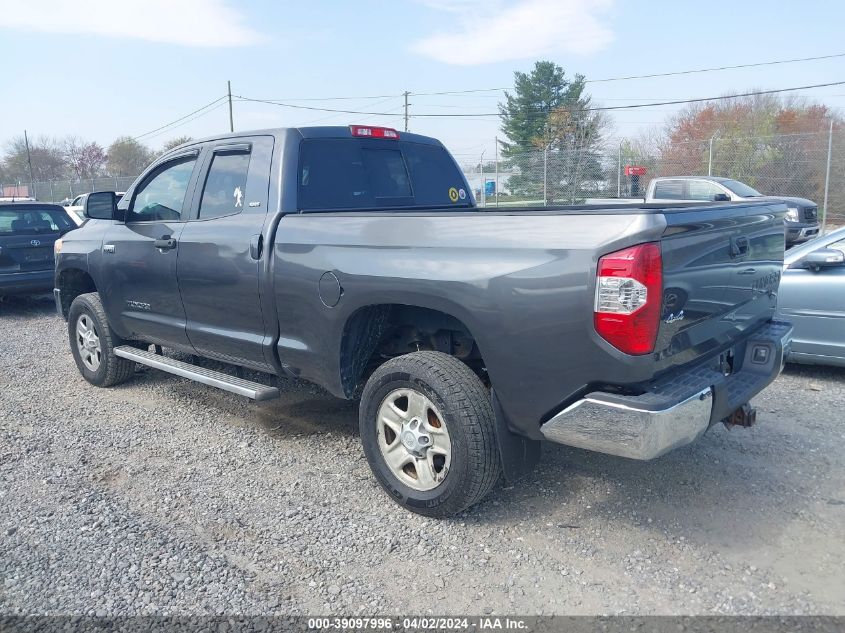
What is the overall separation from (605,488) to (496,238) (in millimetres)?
1667

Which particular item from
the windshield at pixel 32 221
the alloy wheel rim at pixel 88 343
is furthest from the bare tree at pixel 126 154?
the alloy wheel rim at pixel 88 343

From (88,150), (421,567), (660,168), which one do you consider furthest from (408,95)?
(421,567)

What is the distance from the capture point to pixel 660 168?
21062mm

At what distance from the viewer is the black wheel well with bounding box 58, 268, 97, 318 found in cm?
627

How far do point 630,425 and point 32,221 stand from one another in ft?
34.0

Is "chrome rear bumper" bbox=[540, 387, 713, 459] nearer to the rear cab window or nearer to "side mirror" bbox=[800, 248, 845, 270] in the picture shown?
the rear cab window

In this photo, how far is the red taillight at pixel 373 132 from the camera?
4.66 m

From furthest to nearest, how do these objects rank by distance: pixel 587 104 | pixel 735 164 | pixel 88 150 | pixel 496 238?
pixel 88 150 → pixel 587 104 → pixel 735 164 → pixel 496 238

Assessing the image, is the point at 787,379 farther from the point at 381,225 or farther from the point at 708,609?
the point at 381,225

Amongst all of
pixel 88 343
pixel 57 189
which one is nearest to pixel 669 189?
pixel 88 343

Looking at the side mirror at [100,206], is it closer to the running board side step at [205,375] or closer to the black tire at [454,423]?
the running board side step at [205,375]

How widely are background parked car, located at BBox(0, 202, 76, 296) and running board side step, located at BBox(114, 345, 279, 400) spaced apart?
5.29 meters

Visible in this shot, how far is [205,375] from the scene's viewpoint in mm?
4781

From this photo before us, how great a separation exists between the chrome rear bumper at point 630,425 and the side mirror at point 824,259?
133 inches
